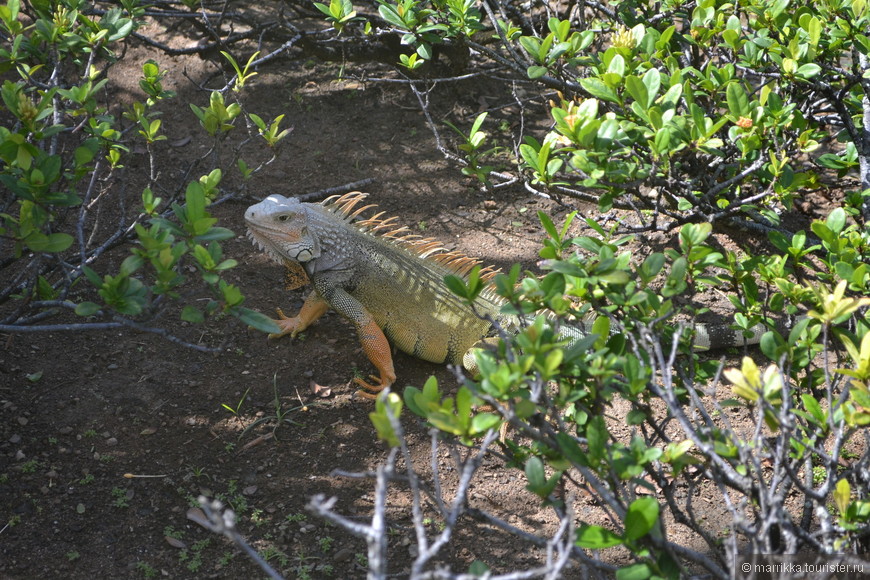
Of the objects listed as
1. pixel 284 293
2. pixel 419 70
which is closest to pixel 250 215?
pixel 284 293

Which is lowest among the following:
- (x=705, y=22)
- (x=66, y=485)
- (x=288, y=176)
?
(x=66, y=485)

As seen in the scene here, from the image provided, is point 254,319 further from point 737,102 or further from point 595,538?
point 737,102

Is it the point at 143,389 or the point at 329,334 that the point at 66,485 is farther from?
the point at 329,334

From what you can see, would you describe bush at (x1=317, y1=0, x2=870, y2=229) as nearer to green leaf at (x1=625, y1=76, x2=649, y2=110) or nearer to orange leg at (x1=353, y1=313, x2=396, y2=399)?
green leaf at (x1=625, y1=76, x2=649, y2=110)

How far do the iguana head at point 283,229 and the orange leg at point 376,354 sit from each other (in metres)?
0.51

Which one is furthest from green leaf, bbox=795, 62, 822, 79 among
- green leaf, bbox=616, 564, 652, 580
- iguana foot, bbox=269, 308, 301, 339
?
iguana foot, bbox=269, 308, 301, 339

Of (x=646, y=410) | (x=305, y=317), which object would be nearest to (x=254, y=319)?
(x=646, y=410)

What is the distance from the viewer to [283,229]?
4.10 m

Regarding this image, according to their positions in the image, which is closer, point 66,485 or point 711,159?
point 66,485

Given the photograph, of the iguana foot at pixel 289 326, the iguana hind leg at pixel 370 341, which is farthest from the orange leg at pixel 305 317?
the iguana hind leg at pixel 370 341

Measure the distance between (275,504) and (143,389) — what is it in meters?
1.02

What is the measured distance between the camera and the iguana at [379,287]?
411cm

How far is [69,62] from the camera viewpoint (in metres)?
5.85

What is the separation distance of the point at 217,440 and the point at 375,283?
120 centimetres
